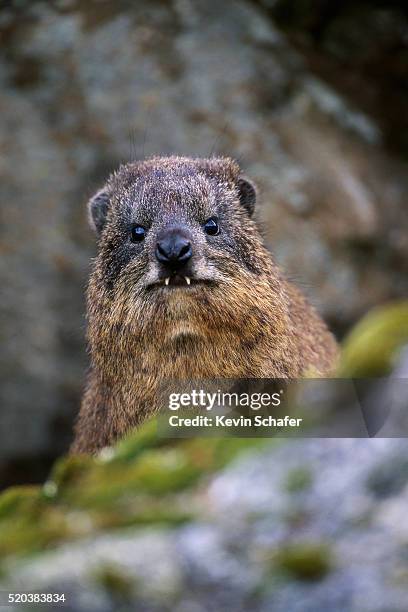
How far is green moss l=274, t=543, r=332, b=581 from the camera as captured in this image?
3607 mm

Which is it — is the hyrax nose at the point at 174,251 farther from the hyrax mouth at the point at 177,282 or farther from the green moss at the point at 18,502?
the green moss at the point at 18,502

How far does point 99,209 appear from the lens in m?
8.66

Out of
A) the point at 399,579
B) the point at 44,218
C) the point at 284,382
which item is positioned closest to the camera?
the point at 399,579

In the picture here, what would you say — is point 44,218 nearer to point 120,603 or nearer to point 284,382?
point 284,382

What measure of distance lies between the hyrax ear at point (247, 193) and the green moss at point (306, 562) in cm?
516

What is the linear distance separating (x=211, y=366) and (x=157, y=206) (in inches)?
51.9

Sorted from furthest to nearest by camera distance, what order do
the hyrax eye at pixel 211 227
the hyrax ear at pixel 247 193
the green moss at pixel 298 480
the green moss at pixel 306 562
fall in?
the hyrax ear at pixel 247 193 < the hyrax eye at pixel 211 227 < the green moss at pixel 298 480 < the green moss at pixel 306 562

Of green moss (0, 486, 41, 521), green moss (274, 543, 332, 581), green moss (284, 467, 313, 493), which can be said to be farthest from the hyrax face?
green moss (274, 543, 332, 581)

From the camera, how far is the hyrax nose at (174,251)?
7098 mm

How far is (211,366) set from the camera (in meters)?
7.62

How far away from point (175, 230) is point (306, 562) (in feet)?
13.2

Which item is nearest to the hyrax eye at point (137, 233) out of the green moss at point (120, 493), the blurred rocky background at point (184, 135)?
the green moss at point (120, 493)

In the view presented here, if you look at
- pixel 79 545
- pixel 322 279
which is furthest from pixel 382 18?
pixel 79 545

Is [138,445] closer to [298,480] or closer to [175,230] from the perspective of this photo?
[298,480]
